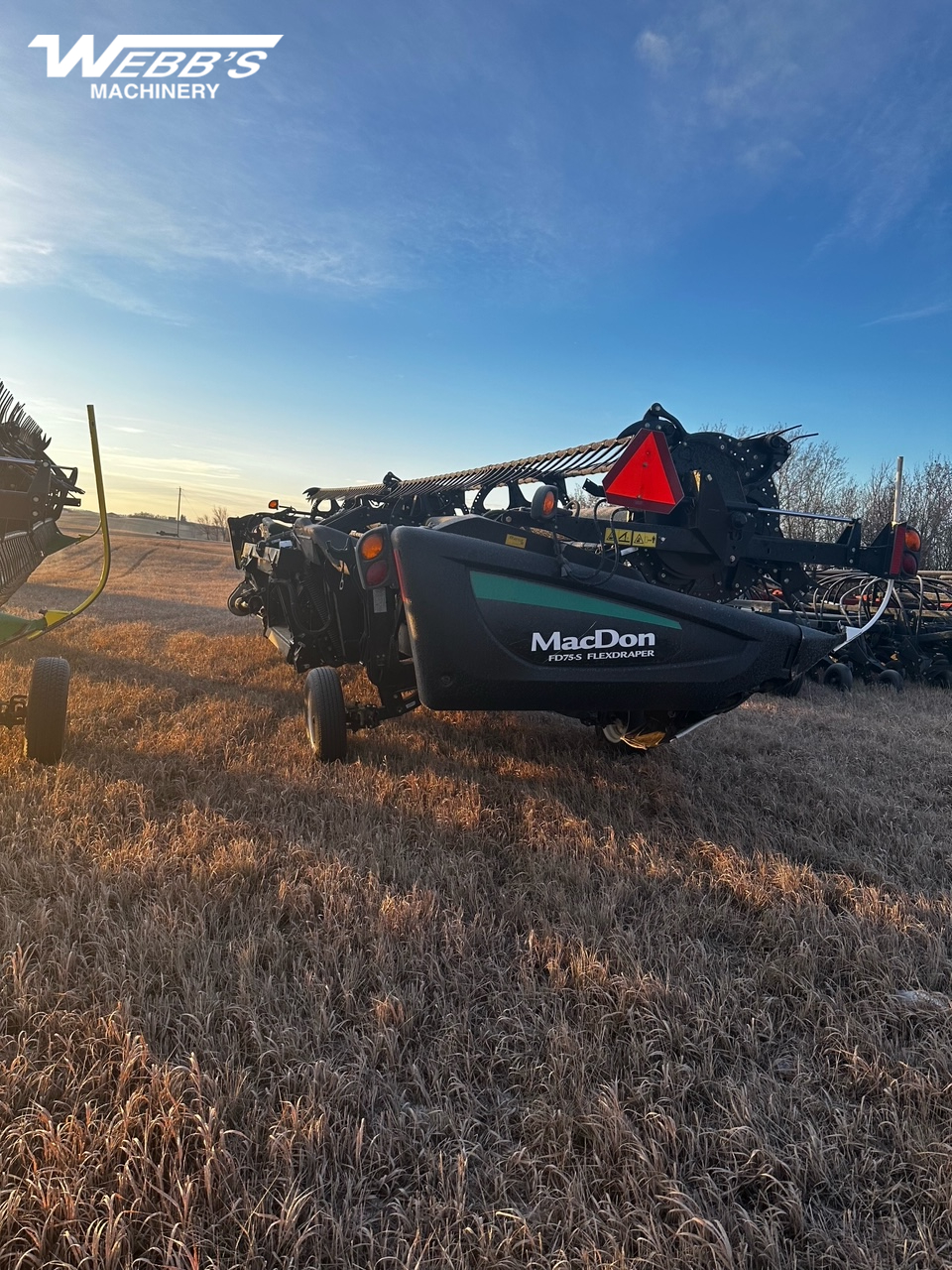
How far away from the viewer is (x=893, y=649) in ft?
26.2

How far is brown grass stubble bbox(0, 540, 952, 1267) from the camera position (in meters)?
1.38

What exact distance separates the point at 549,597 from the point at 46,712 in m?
2.77

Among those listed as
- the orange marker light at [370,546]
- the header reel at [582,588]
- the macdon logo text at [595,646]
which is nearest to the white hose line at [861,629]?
the header reel at [582,588]

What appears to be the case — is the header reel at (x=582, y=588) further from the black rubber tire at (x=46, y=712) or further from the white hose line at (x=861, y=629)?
the black rubber tire at (x=46, y=712)

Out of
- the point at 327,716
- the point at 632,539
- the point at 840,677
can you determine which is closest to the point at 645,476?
the point at 632,539

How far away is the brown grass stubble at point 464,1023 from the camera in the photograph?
54.2 inches

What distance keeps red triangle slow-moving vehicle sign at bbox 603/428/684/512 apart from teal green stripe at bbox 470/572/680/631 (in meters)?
1.40

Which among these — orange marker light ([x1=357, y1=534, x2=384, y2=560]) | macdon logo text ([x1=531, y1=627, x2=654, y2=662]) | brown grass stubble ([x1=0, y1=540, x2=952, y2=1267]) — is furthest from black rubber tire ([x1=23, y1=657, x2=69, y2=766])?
macdon logo text ([x1=531, y1=627, x2=654, y2=662])

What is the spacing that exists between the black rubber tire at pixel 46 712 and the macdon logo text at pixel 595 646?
2.58 metres

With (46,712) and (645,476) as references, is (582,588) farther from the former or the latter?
(46,712)

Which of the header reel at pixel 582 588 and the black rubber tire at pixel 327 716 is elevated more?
the header reel at pixel 582 588

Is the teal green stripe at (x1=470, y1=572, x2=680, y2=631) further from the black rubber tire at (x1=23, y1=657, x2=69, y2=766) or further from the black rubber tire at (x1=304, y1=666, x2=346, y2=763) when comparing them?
the black rubber tire at (x1=23, y1=657, x2=69, y2=766)

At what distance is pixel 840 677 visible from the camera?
289 inches

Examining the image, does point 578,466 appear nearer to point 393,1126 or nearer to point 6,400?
point 6,400
